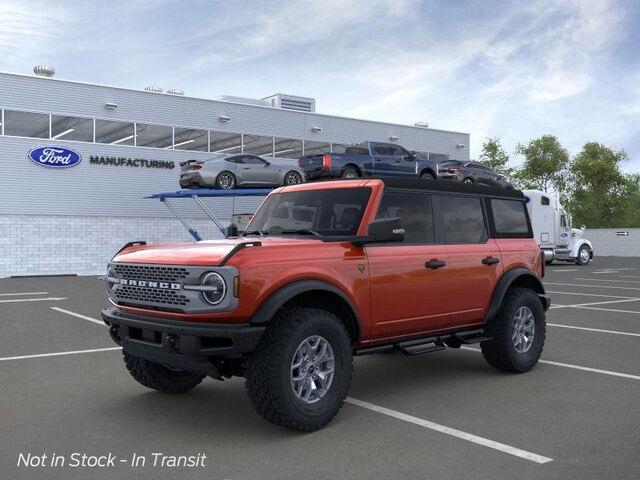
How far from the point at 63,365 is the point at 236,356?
3762 mm

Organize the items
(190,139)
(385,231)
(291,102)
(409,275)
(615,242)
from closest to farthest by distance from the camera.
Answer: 1. (385,231)
2. (409,275)
3. (190,139)
4. (291,102)
5. (615,242)

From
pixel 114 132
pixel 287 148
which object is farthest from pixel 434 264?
pixel 287 148

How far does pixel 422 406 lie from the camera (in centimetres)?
555

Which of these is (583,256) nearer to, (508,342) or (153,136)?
(153,136)

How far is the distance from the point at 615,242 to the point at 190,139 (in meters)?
33.9

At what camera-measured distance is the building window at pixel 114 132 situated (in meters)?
27.5

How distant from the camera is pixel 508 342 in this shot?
6.66m

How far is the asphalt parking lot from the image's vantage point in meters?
4.10

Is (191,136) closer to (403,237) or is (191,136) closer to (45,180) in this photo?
(45,180)

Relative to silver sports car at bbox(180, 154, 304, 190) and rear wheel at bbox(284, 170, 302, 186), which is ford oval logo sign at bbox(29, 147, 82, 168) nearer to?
silver sports car at bbox(180, 154, 304, 190)

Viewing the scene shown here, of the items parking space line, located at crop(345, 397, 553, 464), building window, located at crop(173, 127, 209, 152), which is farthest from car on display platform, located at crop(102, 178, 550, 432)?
building window, located at crop(173, 127, 209, 152)

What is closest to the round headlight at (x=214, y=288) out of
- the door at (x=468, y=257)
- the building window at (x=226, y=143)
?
the door at (x=468, y=257)

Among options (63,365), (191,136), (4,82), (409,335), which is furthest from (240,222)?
(409,335)

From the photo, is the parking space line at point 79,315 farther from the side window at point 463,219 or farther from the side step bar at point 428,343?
the side window at point 463,219
